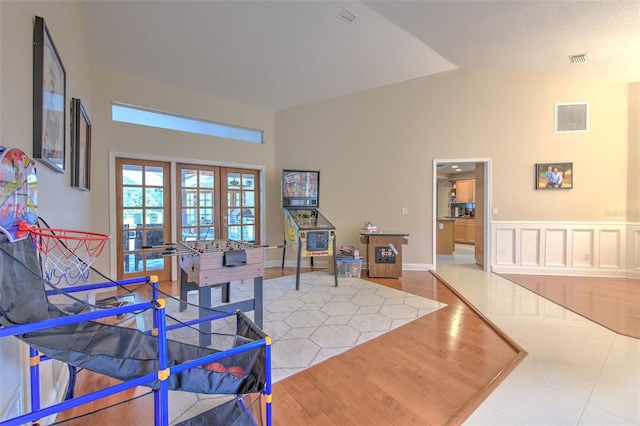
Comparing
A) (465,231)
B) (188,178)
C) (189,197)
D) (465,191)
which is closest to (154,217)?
(189,197)

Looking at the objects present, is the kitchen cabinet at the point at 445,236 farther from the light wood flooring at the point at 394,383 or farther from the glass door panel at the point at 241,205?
the glass door panel at the point at 241,205

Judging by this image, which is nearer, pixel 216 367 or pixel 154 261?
pixel 216 367

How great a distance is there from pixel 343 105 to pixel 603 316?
4.95 meters

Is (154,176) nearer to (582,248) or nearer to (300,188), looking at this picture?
(300,188)

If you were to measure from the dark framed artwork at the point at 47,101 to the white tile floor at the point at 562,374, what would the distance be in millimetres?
2891

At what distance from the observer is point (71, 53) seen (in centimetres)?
243

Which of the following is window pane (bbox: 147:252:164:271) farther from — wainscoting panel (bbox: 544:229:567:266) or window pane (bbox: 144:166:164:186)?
wainscoting panel (bbox: 544:229:567:266)

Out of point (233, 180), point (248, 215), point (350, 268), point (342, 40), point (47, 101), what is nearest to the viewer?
point (47, 101)

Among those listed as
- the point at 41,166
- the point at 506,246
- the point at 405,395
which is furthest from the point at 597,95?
the point at 41,166

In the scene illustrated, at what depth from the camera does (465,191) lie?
9.39m

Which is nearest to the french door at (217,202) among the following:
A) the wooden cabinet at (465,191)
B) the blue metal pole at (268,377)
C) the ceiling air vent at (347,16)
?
the ceiling air vent at (347,16)

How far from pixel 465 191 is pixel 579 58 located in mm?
5543

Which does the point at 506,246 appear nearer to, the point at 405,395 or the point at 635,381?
the point at 635,381

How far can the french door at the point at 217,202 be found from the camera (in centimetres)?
480
